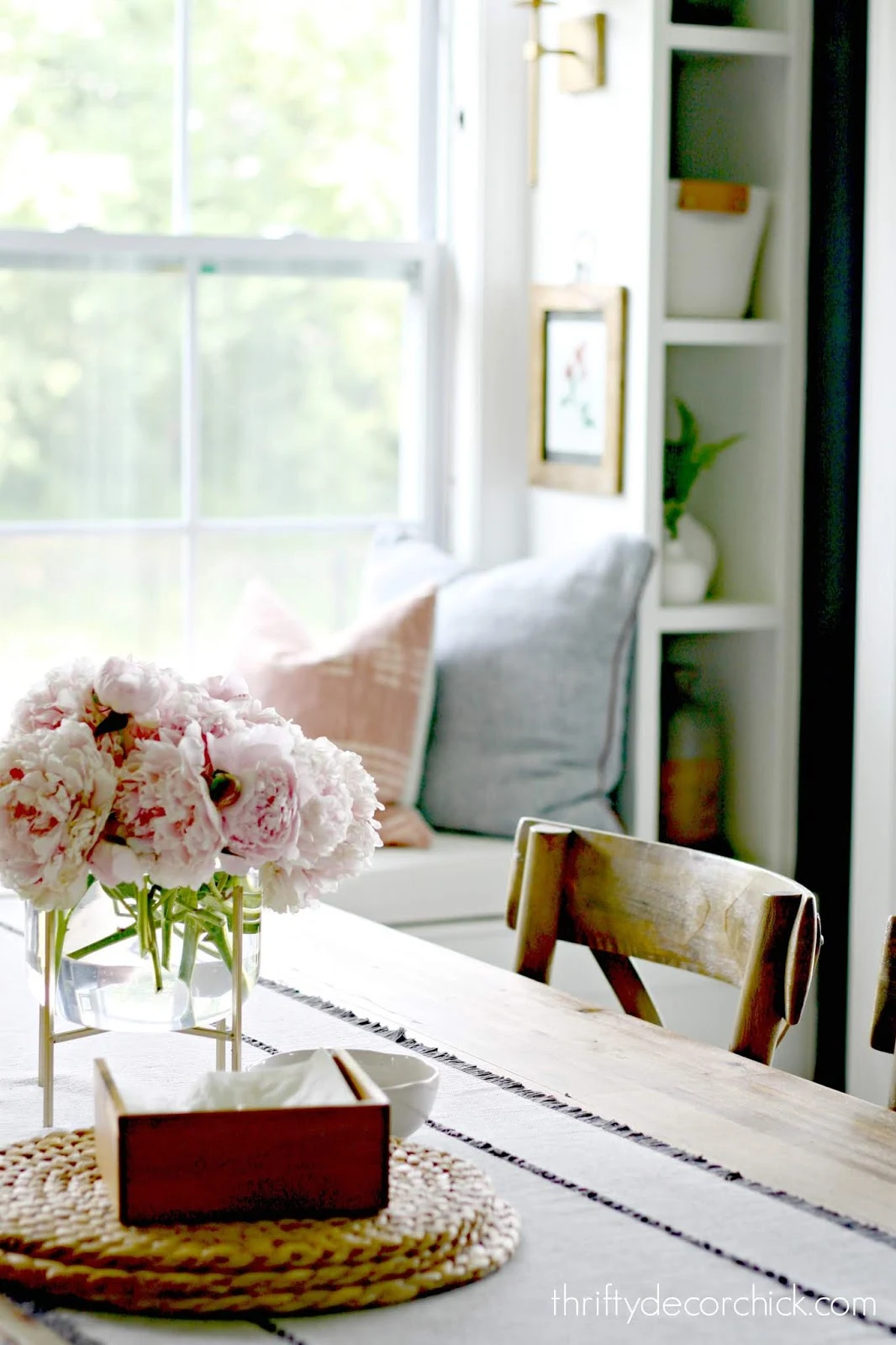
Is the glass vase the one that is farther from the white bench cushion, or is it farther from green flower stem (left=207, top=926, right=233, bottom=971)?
the white bench cushion

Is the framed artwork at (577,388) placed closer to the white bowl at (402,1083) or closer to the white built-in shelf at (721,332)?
the white built-in shelf at (721,332)

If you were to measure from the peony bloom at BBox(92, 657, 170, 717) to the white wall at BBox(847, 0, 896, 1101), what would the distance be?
190 cm

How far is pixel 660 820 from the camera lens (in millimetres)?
3393

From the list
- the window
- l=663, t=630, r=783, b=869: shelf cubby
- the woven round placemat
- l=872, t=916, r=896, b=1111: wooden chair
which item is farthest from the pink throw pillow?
the woven round placemat

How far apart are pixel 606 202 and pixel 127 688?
7.17 feet

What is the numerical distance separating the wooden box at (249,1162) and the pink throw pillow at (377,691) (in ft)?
6.32

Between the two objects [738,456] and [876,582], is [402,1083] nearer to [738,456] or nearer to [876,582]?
[876,582]

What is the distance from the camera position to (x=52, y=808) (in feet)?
4.33

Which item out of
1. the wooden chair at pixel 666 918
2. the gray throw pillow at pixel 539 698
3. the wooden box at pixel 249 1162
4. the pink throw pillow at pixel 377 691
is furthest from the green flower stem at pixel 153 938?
the gray throw pillow at pixel 539 698

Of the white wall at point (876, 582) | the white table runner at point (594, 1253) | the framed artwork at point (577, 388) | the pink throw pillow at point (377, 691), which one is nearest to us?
the white table runner at point (594, 1253)

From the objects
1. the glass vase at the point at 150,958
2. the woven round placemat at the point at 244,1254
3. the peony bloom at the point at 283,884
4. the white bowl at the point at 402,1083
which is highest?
the peony bloom at the point at 283,884

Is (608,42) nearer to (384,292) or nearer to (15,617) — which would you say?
(384,292)

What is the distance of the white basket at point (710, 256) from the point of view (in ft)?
10.6

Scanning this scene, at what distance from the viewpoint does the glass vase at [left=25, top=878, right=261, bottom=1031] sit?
144cm
